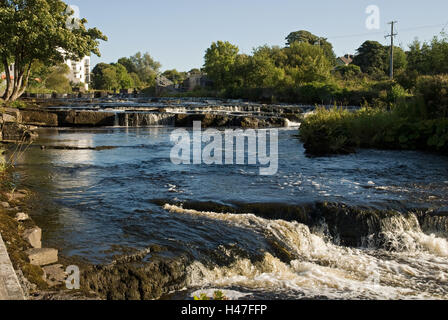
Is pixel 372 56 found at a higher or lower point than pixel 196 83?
higher

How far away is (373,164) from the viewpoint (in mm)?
10789

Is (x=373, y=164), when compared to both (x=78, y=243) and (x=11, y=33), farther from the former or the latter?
(x=11, y=33)

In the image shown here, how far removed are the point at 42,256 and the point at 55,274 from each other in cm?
31

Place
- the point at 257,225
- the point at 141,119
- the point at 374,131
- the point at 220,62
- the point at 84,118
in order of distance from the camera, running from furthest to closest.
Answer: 1. the point at 220,62
2. the point at 141,119
3. the point at 84,118
4. the point at 374,131
5. the point at 257,225

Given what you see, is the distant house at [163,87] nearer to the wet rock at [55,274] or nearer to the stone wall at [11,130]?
the stone wall at [11,130]

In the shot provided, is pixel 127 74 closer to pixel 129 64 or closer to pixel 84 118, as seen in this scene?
pixel 129 64

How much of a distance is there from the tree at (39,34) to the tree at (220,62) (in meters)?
33.2

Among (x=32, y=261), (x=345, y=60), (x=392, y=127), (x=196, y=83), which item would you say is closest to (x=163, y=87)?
(x=196, y=83)

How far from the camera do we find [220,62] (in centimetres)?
5828

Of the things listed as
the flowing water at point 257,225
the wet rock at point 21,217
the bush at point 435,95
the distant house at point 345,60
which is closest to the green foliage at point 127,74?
the distant house at point 345,60

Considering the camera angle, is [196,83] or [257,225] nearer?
[257,225]

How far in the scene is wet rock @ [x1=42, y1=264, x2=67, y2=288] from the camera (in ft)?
12.7
